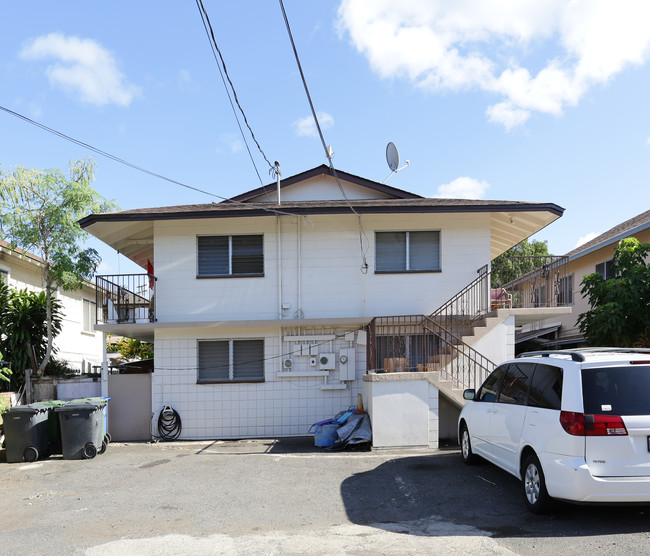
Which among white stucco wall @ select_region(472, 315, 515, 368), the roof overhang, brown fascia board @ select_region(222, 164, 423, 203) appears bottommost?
white stucco wall @ select_region(472, 315, 515, 368)

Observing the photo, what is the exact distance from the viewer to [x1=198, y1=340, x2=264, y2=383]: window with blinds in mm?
13406

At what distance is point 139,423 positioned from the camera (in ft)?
44.6

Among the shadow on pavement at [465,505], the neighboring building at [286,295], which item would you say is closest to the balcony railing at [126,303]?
the neighboring building at [286,295]

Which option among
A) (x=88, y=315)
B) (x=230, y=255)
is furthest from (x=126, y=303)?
(x=88, y=315)

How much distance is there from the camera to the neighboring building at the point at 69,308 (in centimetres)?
1667

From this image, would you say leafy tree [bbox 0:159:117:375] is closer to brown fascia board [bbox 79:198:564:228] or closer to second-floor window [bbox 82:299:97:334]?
brown fascia board [bbox 79:198:564:228]

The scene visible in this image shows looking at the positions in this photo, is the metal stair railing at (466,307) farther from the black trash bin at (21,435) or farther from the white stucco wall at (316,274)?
the black trash bin at (21,435)

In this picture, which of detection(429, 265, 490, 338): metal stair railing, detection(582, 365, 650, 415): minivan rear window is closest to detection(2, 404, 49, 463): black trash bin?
detection(429, 265, 490, 338): metal stair railing

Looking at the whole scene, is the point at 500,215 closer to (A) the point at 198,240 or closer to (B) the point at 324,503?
(A) the point at 198,240

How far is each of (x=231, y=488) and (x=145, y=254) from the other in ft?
33.4

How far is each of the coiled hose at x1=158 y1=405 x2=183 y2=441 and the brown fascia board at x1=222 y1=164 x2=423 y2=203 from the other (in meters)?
5.56

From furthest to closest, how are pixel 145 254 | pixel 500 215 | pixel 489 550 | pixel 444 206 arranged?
pixel 145 254 < pixel 500 215 < pixel 444 206 < pixel 489 550

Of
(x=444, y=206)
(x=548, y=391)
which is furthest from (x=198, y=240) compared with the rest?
(x=548, y=391)

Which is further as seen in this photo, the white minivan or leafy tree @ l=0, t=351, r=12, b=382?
leafy tree @ l=0, t=351, r=12, b=382
